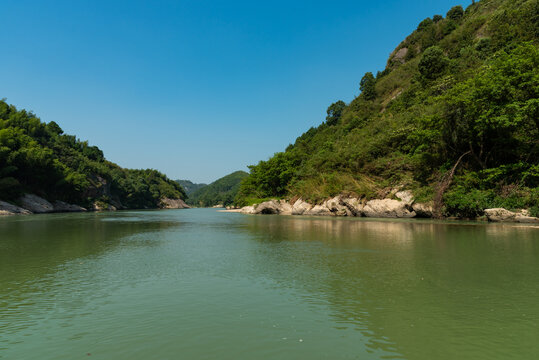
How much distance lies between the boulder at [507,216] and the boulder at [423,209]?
15.7ft

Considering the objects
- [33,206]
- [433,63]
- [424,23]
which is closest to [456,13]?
[424,23]

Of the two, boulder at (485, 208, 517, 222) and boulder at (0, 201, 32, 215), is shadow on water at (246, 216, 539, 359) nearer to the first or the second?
boulder at (485, 208, 517, 222)

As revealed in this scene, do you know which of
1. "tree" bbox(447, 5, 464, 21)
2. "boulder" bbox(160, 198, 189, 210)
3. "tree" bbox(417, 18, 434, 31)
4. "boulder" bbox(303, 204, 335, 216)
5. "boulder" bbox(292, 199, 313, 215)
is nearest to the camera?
"boulder" bbox(303, 204, 335, 216)

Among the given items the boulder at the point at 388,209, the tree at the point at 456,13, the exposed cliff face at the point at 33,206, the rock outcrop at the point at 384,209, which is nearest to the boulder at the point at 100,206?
the exposed cliff face at the point at 33,206

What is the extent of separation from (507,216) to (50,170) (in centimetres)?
8909

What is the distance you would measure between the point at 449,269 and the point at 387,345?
5.57 meters

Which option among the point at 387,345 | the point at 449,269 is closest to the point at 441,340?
the point at 387,345

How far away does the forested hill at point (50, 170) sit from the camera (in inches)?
2530

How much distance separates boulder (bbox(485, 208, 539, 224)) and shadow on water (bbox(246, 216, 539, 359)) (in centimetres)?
1210

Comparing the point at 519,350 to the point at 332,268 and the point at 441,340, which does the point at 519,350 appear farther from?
the point at 332,268

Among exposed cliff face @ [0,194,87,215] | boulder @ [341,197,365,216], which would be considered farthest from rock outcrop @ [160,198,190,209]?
boulder @ [341,197,365,216]

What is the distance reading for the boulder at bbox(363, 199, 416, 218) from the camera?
3105cm

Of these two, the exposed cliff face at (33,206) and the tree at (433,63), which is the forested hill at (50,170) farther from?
the tree at (433,63)

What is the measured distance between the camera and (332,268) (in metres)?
9.20
